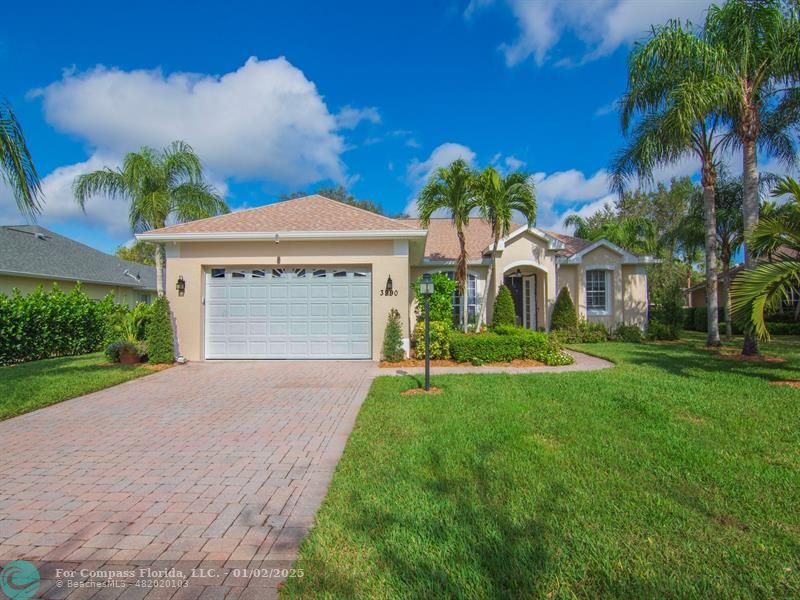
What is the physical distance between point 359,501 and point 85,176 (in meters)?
17.1

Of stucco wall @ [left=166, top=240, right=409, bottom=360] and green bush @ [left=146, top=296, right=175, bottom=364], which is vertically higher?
stucco wall @ [left=166, top=240, right=409, bottom=360]

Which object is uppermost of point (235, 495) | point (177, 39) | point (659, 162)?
point (177, 39)

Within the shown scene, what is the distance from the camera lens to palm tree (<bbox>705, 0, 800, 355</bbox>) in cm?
969

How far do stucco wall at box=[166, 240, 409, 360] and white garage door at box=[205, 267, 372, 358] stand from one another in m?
0.27

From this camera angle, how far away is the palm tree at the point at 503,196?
11.4 m

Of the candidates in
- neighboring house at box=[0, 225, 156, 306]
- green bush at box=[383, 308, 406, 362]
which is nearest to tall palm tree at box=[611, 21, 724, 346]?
green bush at box=[383, 308, 406, 362]

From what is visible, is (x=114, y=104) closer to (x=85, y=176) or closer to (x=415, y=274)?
(x=85, y=176)

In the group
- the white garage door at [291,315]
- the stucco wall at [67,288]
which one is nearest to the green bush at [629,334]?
the white garage door at [291,315]

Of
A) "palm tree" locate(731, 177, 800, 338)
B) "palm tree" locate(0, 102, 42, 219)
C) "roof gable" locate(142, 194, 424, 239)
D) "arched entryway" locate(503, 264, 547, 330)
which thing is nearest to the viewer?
"palm tree" locate(0, 102, 42, 219)

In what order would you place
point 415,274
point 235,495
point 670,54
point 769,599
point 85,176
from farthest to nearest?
point 415,274, point 85,176, point 670,54, point 235,495, point 769,599

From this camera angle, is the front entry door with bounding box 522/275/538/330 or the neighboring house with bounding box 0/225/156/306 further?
the front entry door with bounding box 522/275/538/330

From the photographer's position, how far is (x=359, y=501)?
3293 millimetres

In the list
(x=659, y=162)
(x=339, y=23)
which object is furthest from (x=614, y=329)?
(x=339, y=23)

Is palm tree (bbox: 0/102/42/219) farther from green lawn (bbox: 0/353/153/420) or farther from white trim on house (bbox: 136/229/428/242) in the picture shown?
white trim on house (bbox: 136/229/428/242)
